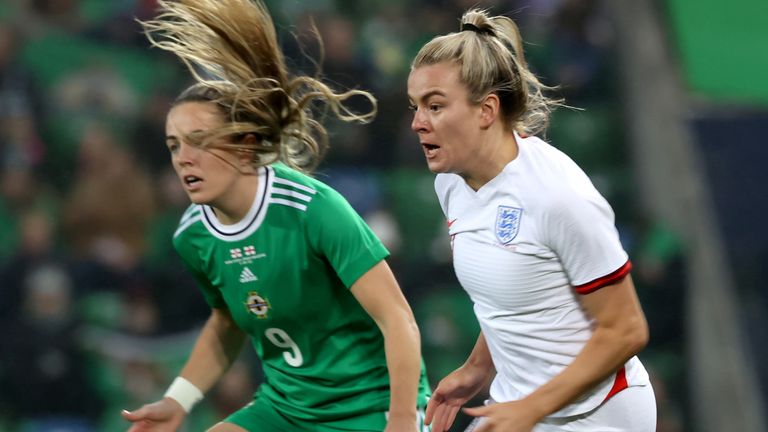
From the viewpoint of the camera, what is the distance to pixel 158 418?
3184mm

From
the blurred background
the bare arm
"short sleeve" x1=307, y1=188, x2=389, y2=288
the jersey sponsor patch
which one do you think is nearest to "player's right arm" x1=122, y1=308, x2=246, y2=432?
the bare arm

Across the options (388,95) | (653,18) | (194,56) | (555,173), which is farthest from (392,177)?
(555,173)

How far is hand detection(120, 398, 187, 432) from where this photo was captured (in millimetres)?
3160

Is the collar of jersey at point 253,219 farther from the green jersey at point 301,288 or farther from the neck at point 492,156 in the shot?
the neck at point 492,156

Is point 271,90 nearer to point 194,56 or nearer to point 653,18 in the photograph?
point 194,56

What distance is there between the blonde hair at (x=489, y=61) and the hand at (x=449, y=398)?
2.29 feet

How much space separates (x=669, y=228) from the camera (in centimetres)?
737

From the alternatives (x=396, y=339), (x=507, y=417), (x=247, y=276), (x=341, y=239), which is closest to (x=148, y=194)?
(x=247, y=276)

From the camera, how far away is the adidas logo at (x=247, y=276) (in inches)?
121

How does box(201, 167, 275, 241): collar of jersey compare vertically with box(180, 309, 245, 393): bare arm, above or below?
above

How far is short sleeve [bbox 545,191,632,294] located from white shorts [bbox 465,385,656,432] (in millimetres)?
347

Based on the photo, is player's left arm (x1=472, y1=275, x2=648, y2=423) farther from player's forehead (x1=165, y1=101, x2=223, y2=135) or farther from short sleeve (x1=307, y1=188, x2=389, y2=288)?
player's forehead (x1=165, y1=101, x2=223, y2=135)

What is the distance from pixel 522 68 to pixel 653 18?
215 inches

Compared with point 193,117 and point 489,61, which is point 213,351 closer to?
point 193,117
